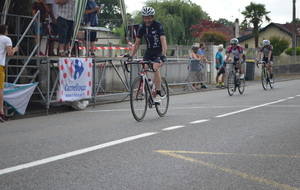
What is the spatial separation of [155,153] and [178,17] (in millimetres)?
53613

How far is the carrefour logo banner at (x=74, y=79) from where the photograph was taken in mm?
13211

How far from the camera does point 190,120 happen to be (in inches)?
398

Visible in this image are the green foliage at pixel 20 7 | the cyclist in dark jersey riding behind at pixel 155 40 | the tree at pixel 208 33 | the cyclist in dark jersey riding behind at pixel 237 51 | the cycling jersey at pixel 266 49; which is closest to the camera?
the cyclist in dark jersey riding behind at pixel 155 40

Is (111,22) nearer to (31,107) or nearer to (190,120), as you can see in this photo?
(31,107)

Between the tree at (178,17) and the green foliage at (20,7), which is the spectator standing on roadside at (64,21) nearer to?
the green foliage at (20,7)

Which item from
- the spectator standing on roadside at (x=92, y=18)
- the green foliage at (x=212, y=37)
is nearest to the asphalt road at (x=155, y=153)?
the spectator standing on roadside at (x=92, y=18)

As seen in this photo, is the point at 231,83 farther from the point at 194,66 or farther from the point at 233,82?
the point at 194,66

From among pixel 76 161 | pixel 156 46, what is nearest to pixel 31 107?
pixel 156 46

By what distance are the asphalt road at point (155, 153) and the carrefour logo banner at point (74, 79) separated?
2.59 m

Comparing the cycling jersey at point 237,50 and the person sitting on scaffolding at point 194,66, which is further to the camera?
the person sitting on scaffolding at point 194,66

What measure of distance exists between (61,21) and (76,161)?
8.04 m

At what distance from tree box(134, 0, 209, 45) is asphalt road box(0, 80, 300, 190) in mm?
47779

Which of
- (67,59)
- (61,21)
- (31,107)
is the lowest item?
(31,107)

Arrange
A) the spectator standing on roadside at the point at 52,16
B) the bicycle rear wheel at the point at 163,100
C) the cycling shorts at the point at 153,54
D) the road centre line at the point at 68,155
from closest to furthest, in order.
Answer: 1. the road centre line at the point at 68,155
2. the cycling shorts at the point at 153,54
3. the bicycle rear wheel at the point at 163,100
4. the spectator standing on roadside at the point at 52,16
